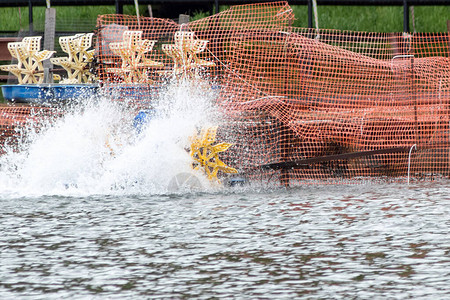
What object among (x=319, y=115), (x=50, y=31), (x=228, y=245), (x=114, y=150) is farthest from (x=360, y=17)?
(x=228, y=245)

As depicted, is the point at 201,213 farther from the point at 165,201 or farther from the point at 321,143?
the point at 321,143

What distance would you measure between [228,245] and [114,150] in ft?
16.3

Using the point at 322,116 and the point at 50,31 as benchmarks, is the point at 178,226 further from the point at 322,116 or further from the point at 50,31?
the point at 50,31

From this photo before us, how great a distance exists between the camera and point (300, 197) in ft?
38.1

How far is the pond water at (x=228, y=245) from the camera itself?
22.4ft

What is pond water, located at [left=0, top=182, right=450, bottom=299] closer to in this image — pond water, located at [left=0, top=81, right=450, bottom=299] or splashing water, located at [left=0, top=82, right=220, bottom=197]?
pond water, located at [left=0, top=81, right=450, bottom=299]

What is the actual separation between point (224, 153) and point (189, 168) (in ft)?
3.87

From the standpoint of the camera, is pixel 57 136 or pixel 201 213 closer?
pixel 201 213

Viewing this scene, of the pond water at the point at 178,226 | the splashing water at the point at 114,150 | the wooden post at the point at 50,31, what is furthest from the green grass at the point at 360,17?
the pond water at the point at 178,226

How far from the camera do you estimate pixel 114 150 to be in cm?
1298

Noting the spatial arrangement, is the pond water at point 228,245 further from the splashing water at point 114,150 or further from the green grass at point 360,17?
the green grass at point 360,17

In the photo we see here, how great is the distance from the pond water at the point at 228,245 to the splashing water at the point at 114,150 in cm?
64

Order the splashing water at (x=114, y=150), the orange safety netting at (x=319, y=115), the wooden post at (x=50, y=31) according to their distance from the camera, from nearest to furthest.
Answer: the splashing water at (x=114, y=150)
the orange safety netting at (x=319, y=115)
the wooden post at (x=50, y=31)

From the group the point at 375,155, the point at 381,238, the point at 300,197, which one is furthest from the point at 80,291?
the point at 375,155
